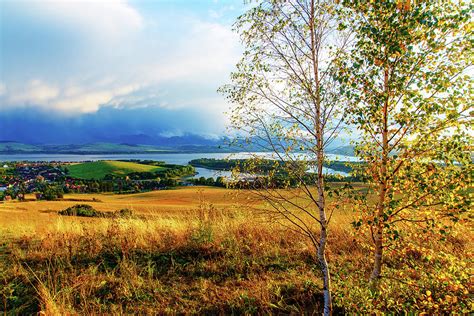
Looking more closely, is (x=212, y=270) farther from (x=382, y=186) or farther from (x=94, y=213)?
(x=94, y=213)

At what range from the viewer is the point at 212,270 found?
6.84m

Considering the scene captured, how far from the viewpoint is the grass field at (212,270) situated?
15.1 ft

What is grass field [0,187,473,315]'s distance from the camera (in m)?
4.60

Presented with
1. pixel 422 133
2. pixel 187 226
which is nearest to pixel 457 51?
pixel 422 133

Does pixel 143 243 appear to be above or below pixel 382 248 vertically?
below

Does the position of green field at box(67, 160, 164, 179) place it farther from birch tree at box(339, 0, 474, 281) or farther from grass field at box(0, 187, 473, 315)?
birch tree at box(339, 0, 474, 281)

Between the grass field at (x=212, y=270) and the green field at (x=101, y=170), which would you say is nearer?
the grass field at (x=212, y=270)

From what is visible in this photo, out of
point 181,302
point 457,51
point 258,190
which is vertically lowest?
point 181,302

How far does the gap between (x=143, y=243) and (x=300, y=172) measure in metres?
5.57

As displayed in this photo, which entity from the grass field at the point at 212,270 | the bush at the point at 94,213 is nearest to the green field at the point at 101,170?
the bush at the point at 94,213

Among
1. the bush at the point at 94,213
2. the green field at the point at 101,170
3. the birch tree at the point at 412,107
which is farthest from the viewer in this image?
the green field at the point at 101,170

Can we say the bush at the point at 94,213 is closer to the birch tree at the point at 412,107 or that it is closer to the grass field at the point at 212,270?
the grass field at the point at 212,270

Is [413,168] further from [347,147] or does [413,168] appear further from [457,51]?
[457,51]

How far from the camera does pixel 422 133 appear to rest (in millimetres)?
3641
